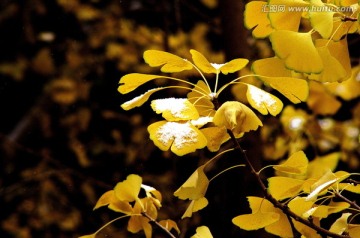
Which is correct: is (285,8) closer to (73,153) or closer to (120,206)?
(120,206)

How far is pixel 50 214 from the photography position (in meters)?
2.95

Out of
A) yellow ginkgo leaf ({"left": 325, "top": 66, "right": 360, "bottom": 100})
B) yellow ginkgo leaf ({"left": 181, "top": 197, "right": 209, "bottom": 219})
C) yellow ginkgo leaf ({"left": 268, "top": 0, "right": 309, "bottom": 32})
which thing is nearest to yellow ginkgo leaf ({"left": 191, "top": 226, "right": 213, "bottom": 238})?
yellow ginkgo leaf ({"left": 181, "top": 197, "right": 209, "bottom": 219})

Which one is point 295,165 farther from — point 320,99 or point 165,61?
point 320,99

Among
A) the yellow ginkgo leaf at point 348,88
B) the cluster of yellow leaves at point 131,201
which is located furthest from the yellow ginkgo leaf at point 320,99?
the cluster of yellow leaves at point 131,201

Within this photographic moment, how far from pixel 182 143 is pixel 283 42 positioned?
129mm

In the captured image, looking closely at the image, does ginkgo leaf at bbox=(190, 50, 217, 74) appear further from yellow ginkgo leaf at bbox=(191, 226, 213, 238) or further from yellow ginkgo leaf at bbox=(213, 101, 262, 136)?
yellow ginkgo leaf at bbox=(191, 226, 213, 238)

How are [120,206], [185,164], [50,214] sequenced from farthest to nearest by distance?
1. [50,214]
2. [185,164]
3. [120,206]

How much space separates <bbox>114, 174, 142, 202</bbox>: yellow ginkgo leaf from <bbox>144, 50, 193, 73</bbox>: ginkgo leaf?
15cm

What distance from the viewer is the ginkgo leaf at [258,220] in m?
0.62

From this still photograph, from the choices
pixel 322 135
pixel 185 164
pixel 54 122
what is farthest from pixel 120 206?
pixel 54 122

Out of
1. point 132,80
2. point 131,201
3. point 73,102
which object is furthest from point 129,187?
point 73,102

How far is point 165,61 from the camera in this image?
24.4 inches

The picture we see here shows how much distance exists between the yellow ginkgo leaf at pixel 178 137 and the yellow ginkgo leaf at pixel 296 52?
0.35ft

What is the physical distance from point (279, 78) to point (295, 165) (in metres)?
0.10
